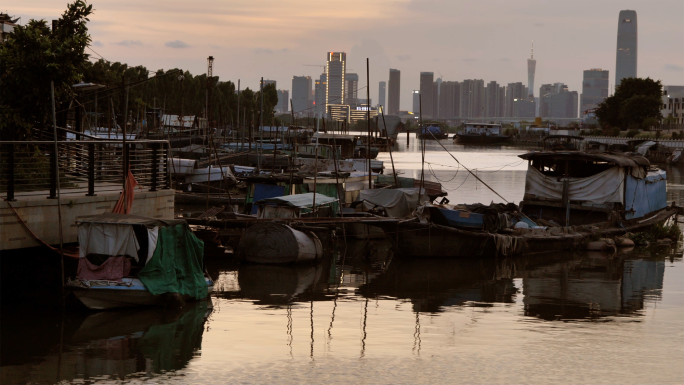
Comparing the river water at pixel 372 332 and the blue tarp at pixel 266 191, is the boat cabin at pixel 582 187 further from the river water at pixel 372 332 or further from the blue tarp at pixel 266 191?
the blue tarp at pixel 266 191

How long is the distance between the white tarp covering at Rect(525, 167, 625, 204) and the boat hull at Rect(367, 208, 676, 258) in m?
2.63

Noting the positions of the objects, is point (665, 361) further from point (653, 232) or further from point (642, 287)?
point (653, 232)

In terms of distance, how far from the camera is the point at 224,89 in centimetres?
12588

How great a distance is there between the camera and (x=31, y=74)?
17734mm

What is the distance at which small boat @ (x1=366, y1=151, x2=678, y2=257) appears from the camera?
82.6ft

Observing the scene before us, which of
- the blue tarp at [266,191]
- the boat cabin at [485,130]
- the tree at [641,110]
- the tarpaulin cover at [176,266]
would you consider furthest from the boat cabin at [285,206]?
the boat cabin at [485,130]

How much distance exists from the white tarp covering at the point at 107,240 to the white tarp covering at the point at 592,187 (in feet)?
61.6

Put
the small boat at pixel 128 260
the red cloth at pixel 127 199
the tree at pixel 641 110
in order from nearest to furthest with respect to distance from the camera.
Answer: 1. the small boat at pixel 128 260
2. the red cloth at pixel 127 199
3. the tree at pixel 641 110

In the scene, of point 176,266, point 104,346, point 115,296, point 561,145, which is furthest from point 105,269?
point 561,145

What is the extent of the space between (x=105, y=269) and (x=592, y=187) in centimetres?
2004

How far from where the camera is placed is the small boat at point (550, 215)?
25172 millimetres

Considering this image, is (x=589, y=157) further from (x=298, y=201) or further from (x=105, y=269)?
(x=105, y=269)

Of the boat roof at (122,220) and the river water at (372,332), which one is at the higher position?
the boat roof at (122,220)

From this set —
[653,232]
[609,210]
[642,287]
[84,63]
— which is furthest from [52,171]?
[653,232]
